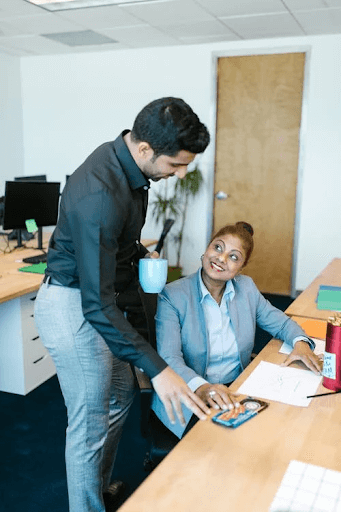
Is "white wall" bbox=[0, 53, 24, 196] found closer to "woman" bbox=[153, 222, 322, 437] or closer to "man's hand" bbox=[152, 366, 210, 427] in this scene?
"woman" bbox=[153, 222, 322, 437]

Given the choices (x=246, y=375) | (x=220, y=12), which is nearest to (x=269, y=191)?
(x=220, y=12)

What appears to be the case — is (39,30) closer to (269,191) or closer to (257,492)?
(269,191)

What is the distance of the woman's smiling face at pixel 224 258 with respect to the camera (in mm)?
1931

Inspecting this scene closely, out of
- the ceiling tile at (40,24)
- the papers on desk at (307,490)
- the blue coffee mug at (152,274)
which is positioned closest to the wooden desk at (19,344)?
the blue coffee mug at (152,274)

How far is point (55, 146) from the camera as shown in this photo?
6418 millimetres

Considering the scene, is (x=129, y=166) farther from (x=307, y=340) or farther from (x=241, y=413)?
(x=307, y=340)

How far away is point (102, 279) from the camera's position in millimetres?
1366

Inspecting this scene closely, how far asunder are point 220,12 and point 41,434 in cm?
360

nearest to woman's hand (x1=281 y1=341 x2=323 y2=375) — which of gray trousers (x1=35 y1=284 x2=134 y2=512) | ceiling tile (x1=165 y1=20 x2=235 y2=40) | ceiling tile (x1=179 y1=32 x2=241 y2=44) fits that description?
gray trousers (x1=35 y1=284 x2=134 y2=512)

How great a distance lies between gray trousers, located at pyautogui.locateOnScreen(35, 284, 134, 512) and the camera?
165cm

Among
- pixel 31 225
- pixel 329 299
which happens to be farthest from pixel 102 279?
pixel 31 225

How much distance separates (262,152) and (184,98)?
1.10m

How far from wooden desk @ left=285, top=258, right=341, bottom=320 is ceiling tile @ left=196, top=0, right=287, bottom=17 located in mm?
2206

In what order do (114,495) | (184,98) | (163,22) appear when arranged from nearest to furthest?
(114,495), (163,22), (184,98)
